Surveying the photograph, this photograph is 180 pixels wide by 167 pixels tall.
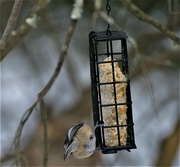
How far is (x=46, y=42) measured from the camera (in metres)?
6.29

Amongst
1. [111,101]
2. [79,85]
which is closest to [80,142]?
[111,101]

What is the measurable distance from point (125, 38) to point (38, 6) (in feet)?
1.46

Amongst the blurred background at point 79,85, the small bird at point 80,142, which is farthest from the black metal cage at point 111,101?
the blurred background at point 79,85

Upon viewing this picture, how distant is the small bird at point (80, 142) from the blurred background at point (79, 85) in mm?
1826

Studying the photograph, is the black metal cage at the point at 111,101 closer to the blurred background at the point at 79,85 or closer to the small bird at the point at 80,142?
the small bird at the point at 80,142

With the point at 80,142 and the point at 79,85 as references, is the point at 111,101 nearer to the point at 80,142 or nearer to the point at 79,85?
the point at 80,142

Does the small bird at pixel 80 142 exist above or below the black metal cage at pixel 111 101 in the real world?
below

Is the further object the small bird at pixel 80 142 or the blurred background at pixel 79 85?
the blurred background at pixel 79 85

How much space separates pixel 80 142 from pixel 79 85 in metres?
2.76

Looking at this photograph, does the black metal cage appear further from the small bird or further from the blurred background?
the blurred background

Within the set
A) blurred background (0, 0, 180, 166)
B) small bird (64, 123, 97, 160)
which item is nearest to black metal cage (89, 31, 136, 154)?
small bird (64, 123, 97, 160)

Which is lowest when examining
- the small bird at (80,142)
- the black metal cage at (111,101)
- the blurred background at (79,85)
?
A: the small bird at (80,142)

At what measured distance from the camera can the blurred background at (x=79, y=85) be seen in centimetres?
551

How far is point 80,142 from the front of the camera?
319 centimetres
